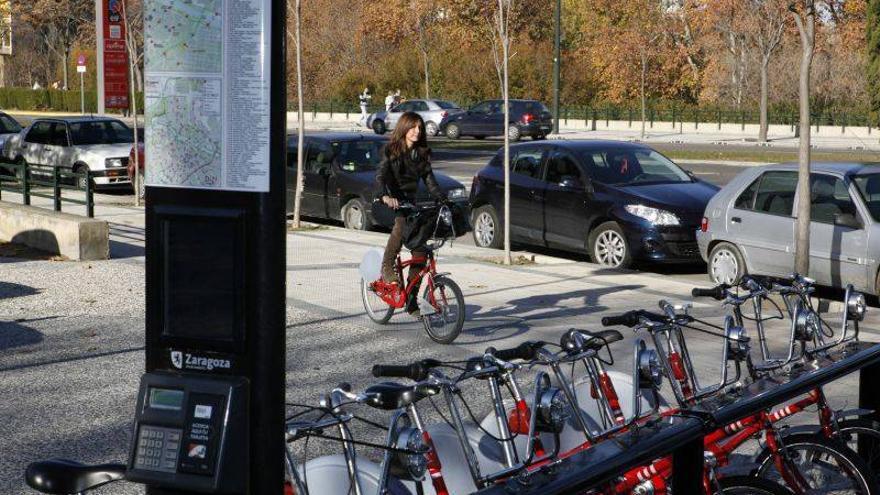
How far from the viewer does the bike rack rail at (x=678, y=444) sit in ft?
11.2

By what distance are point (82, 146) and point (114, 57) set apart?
2.19 metres

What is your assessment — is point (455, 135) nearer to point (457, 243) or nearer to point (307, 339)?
point (457, 243)

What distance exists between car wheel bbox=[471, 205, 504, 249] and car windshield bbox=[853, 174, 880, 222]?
→ 5249 mm

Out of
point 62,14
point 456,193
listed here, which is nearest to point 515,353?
point 456,193

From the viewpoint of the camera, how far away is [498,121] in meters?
49.3

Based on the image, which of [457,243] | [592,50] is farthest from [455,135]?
[457,243]

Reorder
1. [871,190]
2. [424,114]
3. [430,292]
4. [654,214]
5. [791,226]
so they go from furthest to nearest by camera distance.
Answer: [424,114], [654,214], [791,226], [871,190], [430,292]

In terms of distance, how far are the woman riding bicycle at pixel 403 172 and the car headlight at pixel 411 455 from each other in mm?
6872

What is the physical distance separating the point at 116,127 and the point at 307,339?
18.6 metres

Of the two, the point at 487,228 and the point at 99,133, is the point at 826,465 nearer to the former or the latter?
the point at 487,228

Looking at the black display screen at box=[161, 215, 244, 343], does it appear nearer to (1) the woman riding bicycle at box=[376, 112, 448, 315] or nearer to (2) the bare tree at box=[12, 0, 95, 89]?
(1) the woman riding bicycle at box=[376, 112, 448, 315]

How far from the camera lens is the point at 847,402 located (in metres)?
8.24

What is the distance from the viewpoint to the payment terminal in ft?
10.2

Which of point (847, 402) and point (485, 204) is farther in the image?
point (485, 204)
